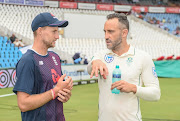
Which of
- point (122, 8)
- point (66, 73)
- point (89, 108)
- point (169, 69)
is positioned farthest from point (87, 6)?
point (89, 108)

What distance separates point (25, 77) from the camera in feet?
10.1

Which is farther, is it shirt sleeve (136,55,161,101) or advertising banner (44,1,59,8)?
advertising banner (44,1,59,8)

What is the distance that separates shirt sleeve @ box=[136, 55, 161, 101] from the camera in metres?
3.45

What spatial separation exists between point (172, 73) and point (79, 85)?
8807 millimetres

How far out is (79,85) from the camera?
17.9m

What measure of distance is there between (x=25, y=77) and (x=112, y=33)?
1.09 m

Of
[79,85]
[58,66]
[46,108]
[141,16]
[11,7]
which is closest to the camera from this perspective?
[46,108]

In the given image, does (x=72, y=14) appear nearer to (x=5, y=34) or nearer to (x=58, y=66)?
(x=5, y=34)

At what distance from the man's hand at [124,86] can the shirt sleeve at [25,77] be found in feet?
2.65

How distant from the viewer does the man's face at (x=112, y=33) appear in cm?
355

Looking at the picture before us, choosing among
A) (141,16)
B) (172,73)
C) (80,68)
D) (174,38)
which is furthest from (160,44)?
(80,68)

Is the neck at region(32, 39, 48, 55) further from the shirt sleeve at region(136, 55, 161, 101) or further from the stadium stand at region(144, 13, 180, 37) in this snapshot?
the stadium stand at region(144, 13, 180, 37)

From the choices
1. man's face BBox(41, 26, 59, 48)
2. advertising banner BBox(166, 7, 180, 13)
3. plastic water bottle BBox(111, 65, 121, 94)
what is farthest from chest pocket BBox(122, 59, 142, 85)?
advertising banner BBox(166, 7, 180, 13)

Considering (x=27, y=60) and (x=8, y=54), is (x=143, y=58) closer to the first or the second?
(x=27, y=60)
